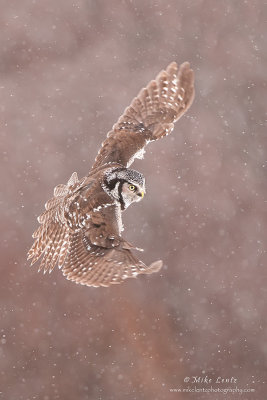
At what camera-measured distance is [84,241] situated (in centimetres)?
290

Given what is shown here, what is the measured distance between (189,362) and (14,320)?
4.83 feet

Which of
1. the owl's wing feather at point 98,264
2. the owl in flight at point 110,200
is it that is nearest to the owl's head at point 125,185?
the owl in flight at point 110,200

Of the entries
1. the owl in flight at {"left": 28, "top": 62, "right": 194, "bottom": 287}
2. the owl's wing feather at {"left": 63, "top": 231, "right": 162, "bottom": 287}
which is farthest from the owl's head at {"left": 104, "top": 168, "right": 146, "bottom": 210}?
the owl's wing feather at {"left": 63, "top": 231, "right": 162, "bottom": 287}

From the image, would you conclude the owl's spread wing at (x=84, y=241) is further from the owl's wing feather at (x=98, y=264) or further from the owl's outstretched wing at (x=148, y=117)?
the owl's outstretched wing at (x=148, y=117)

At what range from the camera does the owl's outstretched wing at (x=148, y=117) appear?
10.3 feet

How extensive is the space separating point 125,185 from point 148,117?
0.70 m

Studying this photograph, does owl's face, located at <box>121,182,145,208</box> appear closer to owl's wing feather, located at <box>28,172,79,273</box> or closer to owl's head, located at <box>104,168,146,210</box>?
owl's head, located at <box>104,168,146,210</box>

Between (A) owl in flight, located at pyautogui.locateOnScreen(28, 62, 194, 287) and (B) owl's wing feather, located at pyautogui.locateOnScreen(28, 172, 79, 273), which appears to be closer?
(A) owl in flight, located at pyautogui.locateOnScreen(28, 62, 194, 287)

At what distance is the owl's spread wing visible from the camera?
260cm

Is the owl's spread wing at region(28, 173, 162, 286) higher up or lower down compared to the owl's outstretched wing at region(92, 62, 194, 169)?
lower down

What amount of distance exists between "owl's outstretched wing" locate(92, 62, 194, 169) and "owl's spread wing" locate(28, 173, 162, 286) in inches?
14.2

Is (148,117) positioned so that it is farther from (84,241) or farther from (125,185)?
(84,241)

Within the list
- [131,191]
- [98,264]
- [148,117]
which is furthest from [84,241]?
[148,117]

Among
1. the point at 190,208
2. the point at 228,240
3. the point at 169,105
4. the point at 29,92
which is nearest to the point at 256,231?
the point at 228,240
